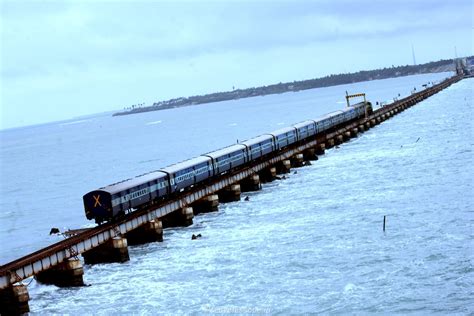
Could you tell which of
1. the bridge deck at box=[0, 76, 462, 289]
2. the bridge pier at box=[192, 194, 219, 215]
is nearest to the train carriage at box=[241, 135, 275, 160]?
the bridge deck at box=[0, 76, 462, 289]

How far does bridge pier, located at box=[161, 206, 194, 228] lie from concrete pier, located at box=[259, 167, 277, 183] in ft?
75.5

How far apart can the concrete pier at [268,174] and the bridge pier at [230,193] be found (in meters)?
12.2

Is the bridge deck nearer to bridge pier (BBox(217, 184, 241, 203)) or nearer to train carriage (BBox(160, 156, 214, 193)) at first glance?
bridge pier (BBox(217, 184, 241, 203))

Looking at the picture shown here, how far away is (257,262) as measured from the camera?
136 feet

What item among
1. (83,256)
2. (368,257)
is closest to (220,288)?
(368,257)

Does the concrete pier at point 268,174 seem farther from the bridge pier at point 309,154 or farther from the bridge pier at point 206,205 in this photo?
the bridge pier at point 206,205

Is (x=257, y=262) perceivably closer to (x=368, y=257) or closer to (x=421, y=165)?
(x=368, y=257)

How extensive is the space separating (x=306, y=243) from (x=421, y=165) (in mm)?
33977

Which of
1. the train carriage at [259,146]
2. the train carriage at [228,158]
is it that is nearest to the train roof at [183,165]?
the train carriage at [228,158]

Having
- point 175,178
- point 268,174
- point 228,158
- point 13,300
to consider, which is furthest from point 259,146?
point 13,300

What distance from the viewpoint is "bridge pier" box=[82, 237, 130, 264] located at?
44000 millimetres

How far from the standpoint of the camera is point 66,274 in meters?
39.6

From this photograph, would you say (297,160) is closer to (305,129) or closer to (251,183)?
(305,129)

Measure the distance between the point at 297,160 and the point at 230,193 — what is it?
2391 cm
